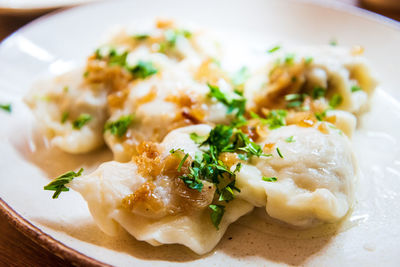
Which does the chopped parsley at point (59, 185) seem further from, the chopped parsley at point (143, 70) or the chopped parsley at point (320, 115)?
the chopped parsley at point (320, 115)

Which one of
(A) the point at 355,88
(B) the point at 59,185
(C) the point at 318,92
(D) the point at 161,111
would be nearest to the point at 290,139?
(C) the point at 318,92

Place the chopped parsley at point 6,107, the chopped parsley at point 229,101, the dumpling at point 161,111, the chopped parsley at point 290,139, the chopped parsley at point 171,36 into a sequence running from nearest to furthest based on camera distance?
the chopped parsley at point 290,139 < the dumpling at point 161,111 < the chopped parsley at point 229,101 < the chopped parsley at point 6,107 < the chopped parsley at point 171,36

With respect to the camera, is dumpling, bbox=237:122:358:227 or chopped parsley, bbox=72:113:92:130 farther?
chopped parsley, bbox=72:113:92:130

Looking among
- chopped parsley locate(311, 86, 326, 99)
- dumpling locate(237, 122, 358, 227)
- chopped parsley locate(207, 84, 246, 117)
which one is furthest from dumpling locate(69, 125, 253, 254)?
chopped parsley locate(311, 86, 326, 99)

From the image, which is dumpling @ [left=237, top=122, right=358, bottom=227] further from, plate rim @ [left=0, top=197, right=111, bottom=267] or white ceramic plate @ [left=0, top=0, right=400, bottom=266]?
plate rim @ [left=0, top=197, right=111, bottom=267]

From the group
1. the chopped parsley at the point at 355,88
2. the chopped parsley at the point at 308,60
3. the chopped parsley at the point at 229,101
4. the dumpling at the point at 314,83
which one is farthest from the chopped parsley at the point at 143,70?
the chopped parsley at the point at 355,88

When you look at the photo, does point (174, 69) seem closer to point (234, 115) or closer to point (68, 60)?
point (234, 115)

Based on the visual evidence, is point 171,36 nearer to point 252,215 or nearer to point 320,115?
point 320,115

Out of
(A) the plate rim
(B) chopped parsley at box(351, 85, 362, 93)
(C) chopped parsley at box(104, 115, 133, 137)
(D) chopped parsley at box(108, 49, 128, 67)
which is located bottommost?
(C) chopped parsley at box(104, 115, 133, 137)
